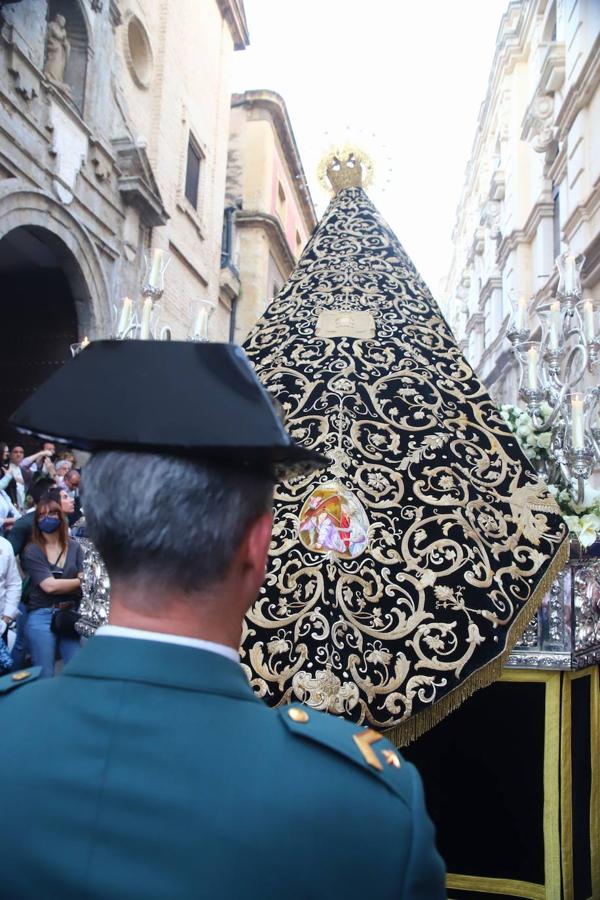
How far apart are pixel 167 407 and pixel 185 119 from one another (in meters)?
12.9

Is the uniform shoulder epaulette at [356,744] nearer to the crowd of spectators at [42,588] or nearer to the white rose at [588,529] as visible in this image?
the white rose at [588,529]

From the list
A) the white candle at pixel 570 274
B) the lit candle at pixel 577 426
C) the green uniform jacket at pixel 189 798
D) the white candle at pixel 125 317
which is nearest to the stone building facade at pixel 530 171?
the white candle at pixel 570 274

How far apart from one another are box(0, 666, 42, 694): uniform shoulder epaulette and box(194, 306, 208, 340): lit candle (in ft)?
9.00

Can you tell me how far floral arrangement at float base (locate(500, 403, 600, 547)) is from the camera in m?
2.67

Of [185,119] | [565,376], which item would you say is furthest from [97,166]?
[565,376]

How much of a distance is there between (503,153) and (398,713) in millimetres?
22070

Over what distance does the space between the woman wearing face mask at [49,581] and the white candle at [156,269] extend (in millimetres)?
1421

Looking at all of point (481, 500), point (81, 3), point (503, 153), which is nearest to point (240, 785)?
point (481, 500)

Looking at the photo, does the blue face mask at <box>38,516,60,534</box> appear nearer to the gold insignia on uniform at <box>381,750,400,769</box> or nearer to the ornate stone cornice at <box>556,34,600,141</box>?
the gold insignia on uniform at <box>381,750,400,769</box>

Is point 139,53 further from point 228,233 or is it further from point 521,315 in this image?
point 521,315

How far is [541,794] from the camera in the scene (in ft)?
7.02

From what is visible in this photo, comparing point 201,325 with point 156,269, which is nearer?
point 201,325

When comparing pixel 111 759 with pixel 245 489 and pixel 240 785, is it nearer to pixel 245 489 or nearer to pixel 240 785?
pixel 240 785

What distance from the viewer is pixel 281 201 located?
2116cm
